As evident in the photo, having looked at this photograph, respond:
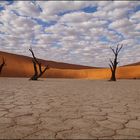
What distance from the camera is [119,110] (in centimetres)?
550

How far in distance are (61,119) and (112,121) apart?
0.81m

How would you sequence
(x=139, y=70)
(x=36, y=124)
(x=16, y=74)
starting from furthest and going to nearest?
(x=139, y=70)
(x=16, y=74)
(x=36, y=124)

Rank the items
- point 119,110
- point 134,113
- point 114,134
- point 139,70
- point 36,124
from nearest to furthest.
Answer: point 114,134
point 36,124
point 134,113
point 119,110
point 139,70

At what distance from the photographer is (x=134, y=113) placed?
5.14 meters

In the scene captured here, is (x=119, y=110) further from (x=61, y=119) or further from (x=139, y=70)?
(x=139, y=70)

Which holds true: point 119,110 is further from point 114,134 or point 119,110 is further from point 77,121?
point 114,134

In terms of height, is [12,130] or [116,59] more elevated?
[116,59]

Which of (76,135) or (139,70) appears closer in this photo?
(76,135)

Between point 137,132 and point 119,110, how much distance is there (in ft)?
6.02

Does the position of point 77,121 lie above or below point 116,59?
below

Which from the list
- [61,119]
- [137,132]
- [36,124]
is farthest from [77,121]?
[137,132]

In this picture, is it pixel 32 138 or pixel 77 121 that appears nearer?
pixel 32 138

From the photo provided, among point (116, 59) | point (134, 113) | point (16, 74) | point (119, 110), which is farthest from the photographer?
point (16, 74)

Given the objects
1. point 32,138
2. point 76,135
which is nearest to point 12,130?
point 32,138
